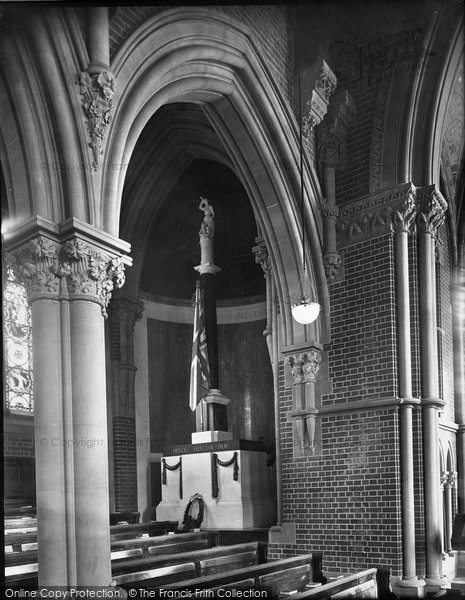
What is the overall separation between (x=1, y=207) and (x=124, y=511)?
842cm

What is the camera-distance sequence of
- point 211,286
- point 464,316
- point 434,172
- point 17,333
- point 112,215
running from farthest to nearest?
point 211,286
point 434,172
point 464,316
point 112,215
point 17,333

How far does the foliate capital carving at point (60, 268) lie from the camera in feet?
20.9

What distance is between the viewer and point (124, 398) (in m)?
14.0

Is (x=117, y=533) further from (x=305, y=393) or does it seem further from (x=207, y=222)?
(x=207, y=222)

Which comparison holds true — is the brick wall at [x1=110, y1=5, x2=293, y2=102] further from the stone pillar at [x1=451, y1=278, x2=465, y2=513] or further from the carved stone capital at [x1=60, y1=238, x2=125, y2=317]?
the stone pillar at [x1=451, y1=278, x2=465, y2=513]

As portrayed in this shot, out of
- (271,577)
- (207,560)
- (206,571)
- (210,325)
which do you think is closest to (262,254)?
(210,325)

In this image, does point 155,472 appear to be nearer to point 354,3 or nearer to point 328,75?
point 328,75

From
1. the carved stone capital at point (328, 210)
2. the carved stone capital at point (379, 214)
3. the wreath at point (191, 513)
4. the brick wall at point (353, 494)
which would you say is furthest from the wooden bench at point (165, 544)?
the carved stone capital at point (328, 210)

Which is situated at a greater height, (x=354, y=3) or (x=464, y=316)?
(x=354, y=3)

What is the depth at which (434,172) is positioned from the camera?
30.5 feet

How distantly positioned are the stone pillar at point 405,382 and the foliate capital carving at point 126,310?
6267 millimetres

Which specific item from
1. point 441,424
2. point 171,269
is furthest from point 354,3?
point 171,269

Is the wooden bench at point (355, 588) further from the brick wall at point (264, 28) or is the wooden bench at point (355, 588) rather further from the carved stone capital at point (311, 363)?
the brick wall at point (264, 28)

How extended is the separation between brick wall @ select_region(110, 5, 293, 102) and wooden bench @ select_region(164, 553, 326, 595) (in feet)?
16.1
